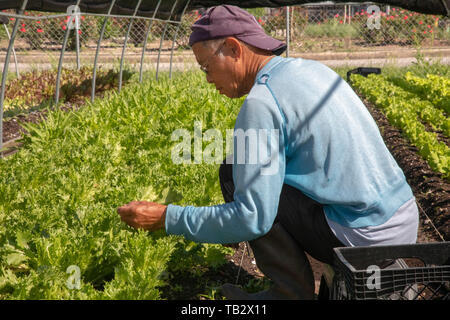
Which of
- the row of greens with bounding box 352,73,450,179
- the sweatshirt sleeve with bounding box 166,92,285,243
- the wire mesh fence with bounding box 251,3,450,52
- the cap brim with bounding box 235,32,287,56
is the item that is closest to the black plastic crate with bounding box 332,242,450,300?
the sweatshirt sleeve with bounding box 166,92,285,243

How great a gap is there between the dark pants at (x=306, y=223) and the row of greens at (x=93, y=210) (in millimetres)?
547

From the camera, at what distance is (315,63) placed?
7.24ft

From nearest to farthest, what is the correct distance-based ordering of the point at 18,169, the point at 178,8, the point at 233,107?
the point at 18,169
the point at 233,107
the point at 178,8

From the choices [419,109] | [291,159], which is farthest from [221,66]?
[419,109]

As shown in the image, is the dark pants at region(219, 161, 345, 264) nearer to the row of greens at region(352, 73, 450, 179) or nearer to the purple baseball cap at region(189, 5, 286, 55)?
the purple baseball cap at region(189, 5, 286, 55)

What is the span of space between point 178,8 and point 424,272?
27.8 feet

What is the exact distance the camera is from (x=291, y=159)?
2.15m

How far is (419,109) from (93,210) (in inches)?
219

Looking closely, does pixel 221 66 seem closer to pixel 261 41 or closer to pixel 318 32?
pixel 261 41

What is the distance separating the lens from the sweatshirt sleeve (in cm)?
195

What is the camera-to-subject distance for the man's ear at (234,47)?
6.86ft

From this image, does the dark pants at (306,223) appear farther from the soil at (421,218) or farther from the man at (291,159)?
the soil at (421,218)
